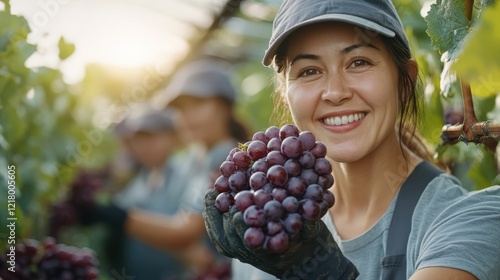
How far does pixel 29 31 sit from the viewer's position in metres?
2.04

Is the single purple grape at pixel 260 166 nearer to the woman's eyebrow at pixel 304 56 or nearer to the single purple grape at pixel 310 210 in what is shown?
the single purple grape at pixel 310 210

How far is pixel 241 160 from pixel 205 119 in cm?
294

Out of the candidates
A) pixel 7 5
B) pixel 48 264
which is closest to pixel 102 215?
pixel 48 264

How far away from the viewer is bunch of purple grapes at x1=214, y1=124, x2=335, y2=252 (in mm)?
1212

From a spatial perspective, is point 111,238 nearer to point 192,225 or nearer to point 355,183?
point 192,225

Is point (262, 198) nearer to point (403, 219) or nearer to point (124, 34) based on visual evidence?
point (403, 219)

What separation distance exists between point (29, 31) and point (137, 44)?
3030 millimetres

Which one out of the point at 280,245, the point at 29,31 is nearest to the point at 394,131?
the point at 280,245

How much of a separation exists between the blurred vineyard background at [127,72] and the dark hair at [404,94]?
0.10 m

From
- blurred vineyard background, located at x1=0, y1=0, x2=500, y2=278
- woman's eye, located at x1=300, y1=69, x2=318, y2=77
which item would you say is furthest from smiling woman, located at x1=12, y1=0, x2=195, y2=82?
woman's eye, located at x1=300, y1=69, x2=318, y2=77

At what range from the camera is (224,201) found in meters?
1.33

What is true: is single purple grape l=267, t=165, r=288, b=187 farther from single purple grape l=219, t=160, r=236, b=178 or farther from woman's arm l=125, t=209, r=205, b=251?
woman's arm l=125, t=209, r=205, b=251

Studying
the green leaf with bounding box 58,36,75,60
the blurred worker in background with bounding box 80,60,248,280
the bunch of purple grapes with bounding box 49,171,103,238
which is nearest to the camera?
the green leaf with bounding box 58,36,75,60

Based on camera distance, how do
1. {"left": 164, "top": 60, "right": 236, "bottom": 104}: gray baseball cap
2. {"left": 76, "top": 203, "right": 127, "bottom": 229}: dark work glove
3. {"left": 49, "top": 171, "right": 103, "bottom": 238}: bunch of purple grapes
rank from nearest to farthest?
{"left": 49, "top": 171, "right": 103, "bottom": 238}: bunch of purple grapes < {"left": 76, "top": 203, "right": 127, "bottom": 229}: dark work glove < {"left": 164, "top": 60, "right": 236, "bottom": 104}: gray baseball cap
